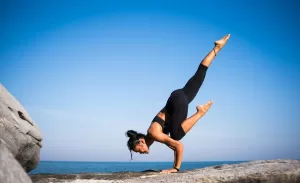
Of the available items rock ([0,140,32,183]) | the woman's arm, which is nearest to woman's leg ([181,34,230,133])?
the woman's arm

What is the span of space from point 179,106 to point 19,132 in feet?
11.8

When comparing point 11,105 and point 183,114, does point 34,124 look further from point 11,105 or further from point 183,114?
point 183,114

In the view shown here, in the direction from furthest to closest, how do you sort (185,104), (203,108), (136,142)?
1. (203,108)
2. (185,104)
3. (136,142)

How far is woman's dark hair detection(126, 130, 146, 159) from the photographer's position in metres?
6.13

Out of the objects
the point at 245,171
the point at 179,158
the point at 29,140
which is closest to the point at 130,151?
the point at 179,158

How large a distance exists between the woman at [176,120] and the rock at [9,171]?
3219mm

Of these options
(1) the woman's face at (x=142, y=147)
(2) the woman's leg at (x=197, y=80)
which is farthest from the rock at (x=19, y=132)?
(2) the woman's leg at (x=197, y=80)

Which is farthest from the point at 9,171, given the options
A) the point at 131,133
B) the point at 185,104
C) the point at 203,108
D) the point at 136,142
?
Result: the point at 203,108

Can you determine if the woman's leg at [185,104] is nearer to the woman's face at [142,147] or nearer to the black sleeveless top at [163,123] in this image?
the black sleeveless top at [163,123]

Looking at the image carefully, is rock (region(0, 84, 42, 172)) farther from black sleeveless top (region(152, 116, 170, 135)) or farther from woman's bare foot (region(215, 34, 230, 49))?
woman's bare foot (region(215, 34, 230, 49))

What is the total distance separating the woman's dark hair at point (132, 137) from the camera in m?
6.13

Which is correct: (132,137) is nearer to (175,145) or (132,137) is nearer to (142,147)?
(142,147)

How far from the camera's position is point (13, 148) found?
19.5 feet

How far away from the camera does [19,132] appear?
20.1 feet
